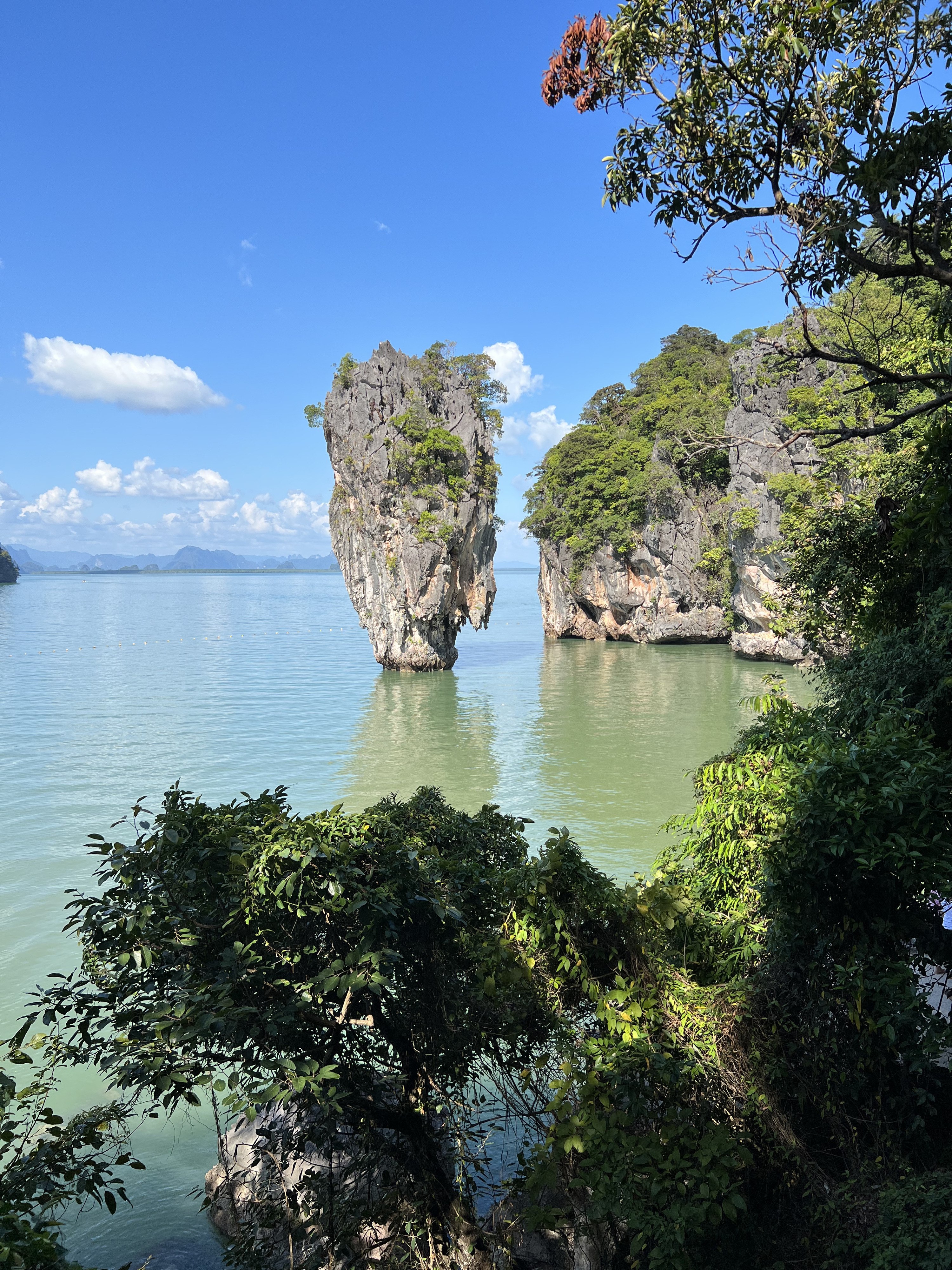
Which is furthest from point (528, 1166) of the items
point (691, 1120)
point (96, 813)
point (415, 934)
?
point (96, 813)

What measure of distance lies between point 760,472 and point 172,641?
34757mm

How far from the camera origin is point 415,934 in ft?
13.7

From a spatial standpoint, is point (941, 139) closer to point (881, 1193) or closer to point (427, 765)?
point (881, 1193)

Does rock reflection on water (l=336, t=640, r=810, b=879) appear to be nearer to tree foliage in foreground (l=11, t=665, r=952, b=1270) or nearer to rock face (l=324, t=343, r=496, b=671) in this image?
rock face (l=324, t=343, r=496, b=671)

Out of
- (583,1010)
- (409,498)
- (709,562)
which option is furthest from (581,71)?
(709,562)

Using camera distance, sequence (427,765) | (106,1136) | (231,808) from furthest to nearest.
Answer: (427,765) → (106,1136) → (231,808)

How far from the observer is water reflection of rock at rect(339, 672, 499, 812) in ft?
53.6

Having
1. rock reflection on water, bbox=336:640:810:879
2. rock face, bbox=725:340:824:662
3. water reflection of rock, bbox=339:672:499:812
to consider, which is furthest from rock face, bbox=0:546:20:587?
rock face, bbox=725:340:824:662

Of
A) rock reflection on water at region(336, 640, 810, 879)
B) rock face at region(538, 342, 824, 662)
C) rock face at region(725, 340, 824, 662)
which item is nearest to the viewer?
rock reflection on water at region(336, 640, 810, 879)

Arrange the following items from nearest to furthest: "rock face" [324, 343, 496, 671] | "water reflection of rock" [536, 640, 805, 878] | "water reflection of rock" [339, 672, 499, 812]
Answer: "water reflection of rock" [536, 640, 805, 878], "water reflection of rock" [339, 672, 499, 812], "rock face" [324, 343, 496, 671]

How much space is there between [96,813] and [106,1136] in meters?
9.65

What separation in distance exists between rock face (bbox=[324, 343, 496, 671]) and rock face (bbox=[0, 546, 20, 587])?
99.0m

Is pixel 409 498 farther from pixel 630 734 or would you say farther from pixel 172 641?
pixel 172 641

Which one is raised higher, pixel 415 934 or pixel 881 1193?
pixel 415 934
